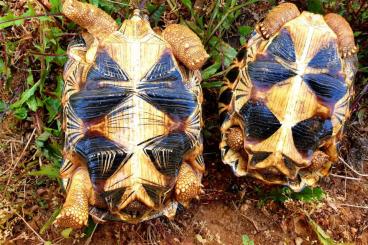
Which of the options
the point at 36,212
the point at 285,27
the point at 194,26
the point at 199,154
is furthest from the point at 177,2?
the point at 36,212

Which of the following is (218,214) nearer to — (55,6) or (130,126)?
(130,126)

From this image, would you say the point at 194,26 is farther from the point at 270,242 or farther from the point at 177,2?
the point at 270,242

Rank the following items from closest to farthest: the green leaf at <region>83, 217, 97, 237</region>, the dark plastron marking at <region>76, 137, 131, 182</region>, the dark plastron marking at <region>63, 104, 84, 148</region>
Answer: the dark plastron marking at <region>76, 137, 131, 182</region> < the dark plastron marking at <region>63, 104, 84, 148</region> < the green leaf at <region>83, 217, 97, 237</region>

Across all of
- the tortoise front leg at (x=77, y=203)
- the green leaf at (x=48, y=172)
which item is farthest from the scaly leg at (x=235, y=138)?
the green leaf at (x=48, y=172)

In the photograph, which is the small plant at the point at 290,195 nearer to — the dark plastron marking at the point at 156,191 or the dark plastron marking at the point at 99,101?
the dark plastron marking at the point at 156,191

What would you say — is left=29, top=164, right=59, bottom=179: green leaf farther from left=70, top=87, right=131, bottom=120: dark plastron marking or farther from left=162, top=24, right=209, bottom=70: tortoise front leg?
left=162, top=24, right=209, bottom=70: tortoise front leg

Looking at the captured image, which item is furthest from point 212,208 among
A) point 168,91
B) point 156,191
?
point 168,91

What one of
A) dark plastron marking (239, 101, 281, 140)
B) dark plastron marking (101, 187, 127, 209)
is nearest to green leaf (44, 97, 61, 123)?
dark plastron marking (101, 187, 127, 209)
